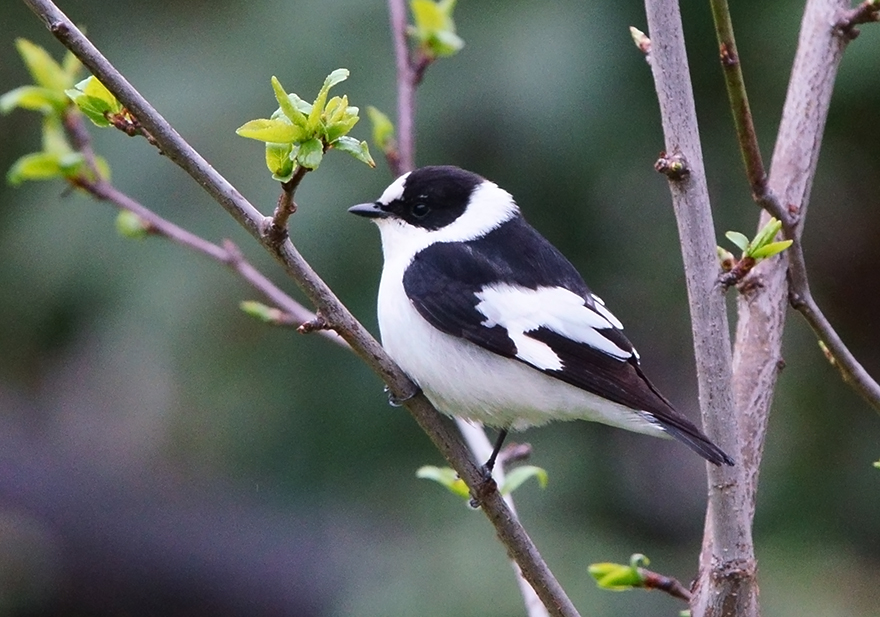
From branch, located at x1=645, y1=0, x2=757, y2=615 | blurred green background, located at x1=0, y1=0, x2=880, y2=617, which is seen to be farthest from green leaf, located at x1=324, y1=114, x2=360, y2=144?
blurred green background, located at x1=0, y1=0, x2=880, y2=617

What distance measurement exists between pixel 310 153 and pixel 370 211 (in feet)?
3.50

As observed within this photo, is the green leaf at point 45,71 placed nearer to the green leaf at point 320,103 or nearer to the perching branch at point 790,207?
the green leaf at point 320,103

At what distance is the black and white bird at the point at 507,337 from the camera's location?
2.15m

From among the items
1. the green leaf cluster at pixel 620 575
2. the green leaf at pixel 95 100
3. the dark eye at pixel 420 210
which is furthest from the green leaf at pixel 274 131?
the dark eye at pixel 420 210

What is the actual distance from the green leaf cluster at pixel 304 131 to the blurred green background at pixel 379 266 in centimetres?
237

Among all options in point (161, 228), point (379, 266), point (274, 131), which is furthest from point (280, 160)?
point (379, 266)

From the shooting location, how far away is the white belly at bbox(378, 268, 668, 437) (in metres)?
2.18

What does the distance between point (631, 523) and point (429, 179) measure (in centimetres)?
207

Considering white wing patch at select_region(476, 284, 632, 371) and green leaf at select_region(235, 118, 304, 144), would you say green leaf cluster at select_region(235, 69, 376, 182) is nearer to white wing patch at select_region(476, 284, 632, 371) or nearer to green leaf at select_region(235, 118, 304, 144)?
green leaf at select_region(235, 118, 304, 144)

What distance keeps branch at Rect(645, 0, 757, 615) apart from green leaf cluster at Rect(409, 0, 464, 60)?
98cm

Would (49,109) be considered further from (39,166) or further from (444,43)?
(444,43)

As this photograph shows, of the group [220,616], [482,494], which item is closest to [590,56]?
[482,494]

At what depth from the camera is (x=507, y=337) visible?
2232mm

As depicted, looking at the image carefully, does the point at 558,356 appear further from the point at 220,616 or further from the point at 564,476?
the point at 220,616
